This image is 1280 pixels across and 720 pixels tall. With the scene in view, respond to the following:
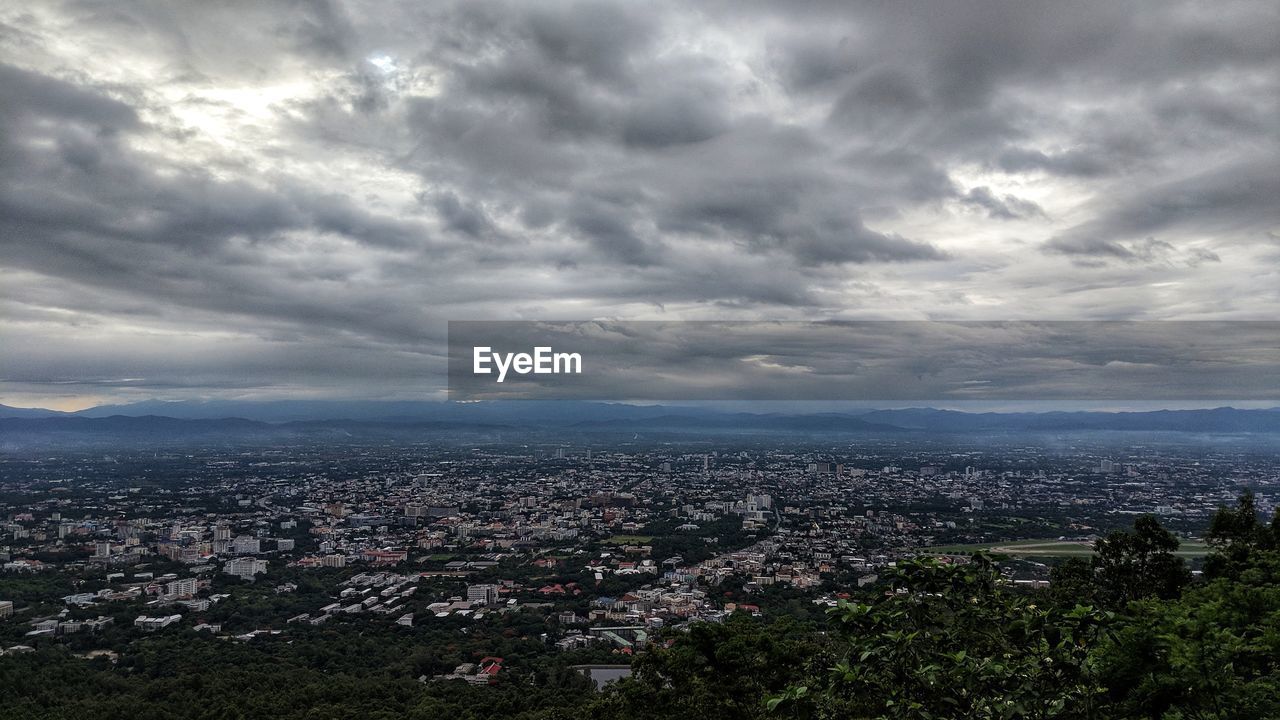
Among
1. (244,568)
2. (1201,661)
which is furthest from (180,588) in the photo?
(1201,661)

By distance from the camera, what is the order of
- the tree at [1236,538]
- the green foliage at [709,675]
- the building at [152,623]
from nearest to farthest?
the green foliage at [709,675] < the tree at [1236,538] < the building at [152,623]

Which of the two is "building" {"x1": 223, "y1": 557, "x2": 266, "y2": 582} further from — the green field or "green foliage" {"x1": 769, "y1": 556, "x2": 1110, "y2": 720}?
"green foliage" {"x1": 769, "y1": 556, "x2": 1110, "y2": 720}

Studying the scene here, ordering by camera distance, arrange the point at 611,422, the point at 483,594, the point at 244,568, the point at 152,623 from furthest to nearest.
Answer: the point at 611,422, the point at 244,568, the point at 483,594, the point at 152,623

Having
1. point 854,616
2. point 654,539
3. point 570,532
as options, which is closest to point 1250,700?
point 854,616

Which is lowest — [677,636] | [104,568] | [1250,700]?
[104,568]

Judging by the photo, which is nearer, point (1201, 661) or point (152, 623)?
point (1201, 661)

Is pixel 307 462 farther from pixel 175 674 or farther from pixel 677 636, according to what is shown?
pixel 677 636

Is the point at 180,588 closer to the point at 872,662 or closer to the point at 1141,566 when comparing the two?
the point at 872,662

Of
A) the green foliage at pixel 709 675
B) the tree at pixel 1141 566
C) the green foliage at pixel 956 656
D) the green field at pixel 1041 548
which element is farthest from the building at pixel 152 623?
the tree at pixel 1141 566

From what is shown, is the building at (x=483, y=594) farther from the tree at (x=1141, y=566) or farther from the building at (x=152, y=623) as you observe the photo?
the tree at (x=1141, y=566)
